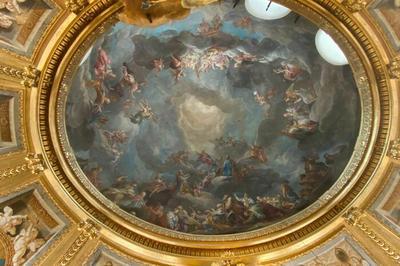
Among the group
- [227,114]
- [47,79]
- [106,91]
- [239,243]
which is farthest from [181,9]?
[239,243]

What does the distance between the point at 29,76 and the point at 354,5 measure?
6.16 metres

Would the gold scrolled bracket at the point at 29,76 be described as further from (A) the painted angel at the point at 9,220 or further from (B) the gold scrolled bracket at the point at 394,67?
(B) the gold scrolled bracket at the point at 394,67

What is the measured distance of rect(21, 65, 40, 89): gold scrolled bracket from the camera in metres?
9.30

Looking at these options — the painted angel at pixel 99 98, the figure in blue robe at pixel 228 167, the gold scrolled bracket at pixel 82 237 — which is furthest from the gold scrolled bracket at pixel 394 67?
the gold scrolled bracket at pixel 82 237

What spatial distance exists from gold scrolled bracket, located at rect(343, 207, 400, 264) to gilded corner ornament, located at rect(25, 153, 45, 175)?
6755 mm

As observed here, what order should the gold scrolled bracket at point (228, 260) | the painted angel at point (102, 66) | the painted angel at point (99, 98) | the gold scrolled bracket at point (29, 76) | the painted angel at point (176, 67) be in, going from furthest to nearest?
the painted angel at point (176, 67), the painted angel at point (99, 98), the painted angel at point (102, 66), the gold scrolled bracket at point (228, 260), the gold scrolled bracket at point (29, 76)

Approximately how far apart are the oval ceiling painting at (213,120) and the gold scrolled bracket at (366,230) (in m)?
1.31

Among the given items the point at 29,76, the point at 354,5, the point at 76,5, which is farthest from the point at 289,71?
the point at 29,76

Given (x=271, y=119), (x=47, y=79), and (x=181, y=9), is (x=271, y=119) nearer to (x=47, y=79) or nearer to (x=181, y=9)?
(x=181, y=9)

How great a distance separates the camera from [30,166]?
1017 centimetres

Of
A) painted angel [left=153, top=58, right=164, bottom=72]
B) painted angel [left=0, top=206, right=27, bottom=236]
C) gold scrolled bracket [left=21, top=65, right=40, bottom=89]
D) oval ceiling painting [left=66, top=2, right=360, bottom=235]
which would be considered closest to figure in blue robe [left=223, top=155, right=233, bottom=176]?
oval ceiling painting [left=66, top=2, right=360, bottom=235]

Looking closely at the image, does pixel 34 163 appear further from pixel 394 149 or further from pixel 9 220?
pixel 394 149

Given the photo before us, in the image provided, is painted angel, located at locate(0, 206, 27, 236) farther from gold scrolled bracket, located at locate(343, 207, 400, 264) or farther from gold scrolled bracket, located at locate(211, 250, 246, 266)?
gold scrolled bracket, located at locate(343, 207, 400, 264)

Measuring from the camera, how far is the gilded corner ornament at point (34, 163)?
10156mm
